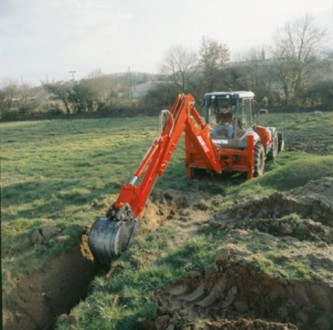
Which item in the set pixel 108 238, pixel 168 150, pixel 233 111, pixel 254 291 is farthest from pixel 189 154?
pixel 254 291

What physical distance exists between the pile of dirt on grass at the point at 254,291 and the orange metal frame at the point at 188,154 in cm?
156

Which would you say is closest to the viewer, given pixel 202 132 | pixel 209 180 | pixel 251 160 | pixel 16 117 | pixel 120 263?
pixel 120 263

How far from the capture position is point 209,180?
10.5m

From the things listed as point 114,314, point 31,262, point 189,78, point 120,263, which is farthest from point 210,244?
point 189,78

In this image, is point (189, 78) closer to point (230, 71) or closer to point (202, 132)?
point (230, 71)

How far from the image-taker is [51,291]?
18.7 feet

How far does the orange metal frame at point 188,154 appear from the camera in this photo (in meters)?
6.21

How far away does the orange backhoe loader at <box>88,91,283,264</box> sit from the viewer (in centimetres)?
580

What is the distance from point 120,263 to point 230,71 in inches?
1077

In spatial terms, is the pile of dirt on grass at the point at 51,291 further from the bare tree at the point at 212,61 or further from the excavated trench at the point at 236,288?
the bare tree at the point at 212,61

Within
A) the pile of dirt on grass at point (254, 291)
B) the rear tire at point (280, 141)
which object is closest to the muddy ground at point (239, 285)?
the pile of dirt on grass at point (254, 291)

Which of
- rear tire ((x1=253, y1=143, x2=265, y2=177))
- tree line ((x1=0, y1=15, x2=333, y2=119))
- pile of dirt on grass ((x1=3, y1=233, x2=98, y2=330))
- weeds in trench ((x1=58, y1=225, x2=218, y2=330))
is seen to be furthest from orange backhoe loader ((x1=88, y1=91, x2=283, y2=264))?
tree line ((x1=0, y1=15, x2=333, y2=119))

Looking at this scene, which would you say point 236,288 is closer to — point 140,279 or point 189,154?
point 140,279

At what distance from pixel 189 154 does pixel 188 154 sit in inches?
1.1
